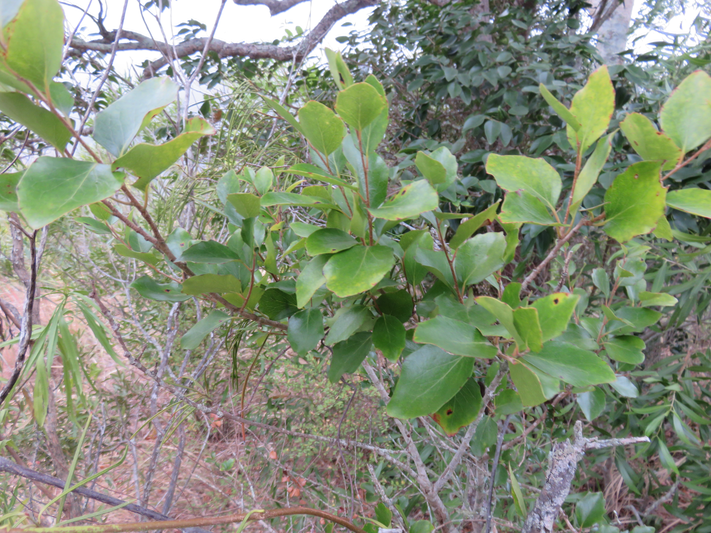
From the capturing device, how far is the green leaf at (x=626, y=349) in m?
0.35

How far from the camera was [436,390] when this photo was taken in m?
0.24

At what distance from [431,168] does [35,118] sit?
8.0 inches

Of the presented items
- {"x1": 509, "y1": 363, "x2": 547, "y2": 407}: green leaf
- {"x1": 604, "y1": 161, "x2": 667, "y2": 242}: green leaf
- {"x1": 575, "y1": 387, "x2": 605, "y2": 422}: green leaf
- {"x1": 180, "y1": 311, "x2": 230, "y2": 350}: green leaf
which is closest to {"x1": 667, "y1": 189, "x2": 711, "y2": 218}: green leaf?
{"x1": 604, "y1": 161, "x2": 667, "y2": 242}: green leaf

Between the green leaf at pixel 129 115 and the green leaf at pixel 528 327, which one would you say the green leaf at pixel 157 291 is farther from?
the green leaf at pixel 528 327

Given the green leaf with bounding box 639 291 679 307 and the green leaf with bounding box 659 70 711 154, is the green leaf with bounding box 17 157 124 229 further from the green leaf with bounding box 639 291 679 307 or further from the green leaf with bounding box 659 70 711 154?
the green leaf with bounding box 639 291 679 307

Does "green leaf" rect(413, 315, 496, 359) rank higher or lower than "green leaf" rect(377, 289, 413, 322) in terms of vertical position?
higher

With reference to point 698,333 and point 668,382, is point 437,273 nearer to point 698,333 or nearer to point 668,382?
point 668,382

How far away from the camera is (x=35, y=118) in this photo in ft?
0.58

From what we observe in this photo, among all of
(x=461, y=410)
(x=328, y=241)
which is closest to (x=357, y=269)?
(x=328, y=241)

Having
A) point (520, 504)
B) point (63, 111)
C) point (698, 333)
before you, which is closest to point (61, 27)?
point (63, 111)

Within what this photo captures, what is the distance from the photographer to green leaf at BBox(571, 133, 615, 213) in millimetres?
212

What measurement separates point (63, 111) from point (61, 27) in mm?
37

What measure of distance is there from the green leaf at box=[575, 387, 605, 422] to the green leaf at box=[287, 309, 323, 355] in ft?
0.87

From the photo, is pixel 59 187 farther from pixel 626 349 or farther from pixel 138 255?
pixel 626 349
